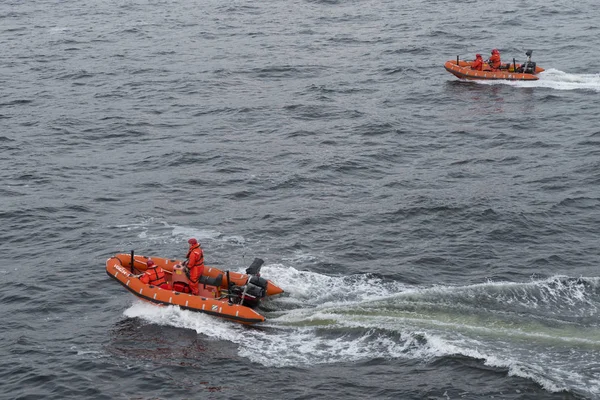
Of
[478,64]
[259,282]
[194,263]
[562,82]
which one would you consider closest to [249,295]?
[259,282]

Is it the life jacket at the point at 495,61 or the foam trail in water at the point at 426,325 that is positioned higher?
the life jacket at the point at 495,61

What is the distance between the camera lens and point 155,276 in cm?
2402

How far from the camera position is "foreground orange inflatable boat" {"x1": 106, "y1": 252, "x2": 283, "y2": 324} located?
23.1 m

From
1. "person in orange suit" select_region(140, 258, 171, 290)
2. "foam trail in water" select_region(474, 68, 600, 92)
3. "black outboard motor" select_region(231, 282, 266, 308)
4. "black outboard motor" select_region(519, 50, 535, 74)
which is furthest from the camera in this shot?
"black outboard motor" select_region(519, 50, 535, 74)

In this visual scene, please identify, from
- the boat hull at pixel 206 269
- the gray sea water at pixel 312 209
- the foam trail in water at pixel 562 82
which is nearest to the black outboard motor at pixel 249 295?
the boat hull at pixel 206 269

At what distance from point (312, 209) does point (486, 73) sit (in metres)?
17.6

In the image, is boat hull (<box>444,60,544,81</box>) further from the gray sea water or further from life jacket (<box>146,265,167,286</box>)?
life jacket (<box>146,265,167,286</box>)

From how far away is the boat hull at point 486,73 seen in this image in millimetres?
43219

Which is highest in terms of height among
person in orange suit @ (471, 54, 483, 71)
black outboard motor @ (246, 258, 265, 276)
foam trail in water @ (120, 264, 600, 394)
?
person in orange suit @ (471, 54, 483, 71)

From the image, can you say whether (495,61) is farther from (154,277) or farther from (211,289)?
(154,277)

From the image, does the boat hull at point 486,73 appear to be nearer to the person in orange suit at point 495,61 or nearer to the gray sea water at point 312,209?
the person in orange suit at point 495,61

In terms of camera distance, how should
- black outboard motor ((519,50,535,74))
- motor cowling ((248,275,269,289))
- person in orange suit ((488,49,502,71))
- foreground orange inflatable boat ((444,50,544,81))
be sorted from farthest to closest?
person in orange suit ((488,49,502,71)), foreground orange inflatable boat ((444,50,544,81)), black outboard motor ((519,50,535,74)), motor cowling ((248,275,269,289))

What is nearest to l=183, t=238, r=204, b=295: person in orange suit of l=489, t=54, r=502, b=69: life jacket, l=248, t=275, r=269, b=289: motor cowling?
l=248, t=275, r=269, b=289: motor cowling

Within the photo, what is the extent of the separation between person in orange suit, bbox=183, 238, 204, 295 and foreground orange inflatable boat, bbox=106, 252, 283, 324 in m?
0.20
